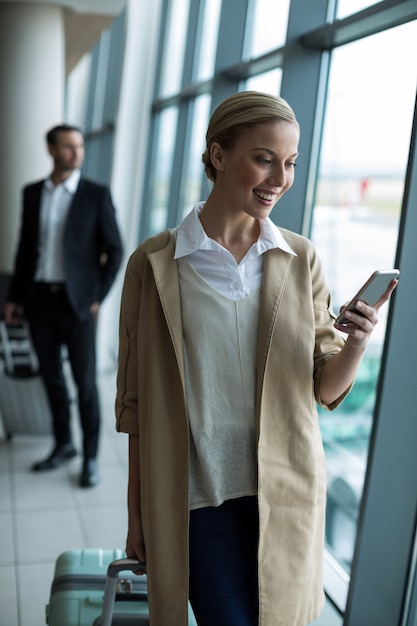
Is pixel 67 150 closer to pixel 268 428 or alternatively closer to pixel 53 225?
pixel 53 225

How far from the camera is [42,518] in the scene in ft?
11.5

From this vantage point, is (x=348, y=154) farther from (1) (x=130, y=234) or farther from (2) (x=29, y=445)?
(1) (x=130, y=234)

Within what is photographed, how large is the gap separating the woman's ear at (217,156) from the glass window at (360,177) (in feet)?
4.44

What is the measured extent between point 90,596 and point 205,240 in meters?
1.11

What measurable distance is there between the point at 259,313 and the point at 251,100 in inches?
17.3

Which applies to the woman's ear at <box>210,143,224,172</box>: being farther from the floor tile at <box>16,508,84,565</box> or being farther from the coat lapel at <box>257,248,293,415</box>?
the floor tile at <box>16,508,84,565</box>

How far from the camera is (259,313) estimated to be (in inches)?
58.9

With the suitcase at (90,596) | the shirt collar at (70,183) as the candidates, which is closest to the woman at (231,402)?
the suitcase at (90,596)

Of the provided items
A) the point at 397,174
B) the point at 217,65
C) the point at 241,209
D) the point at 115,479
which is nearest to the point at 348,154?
the point at 397,174

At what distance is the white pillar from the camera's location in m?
8.19

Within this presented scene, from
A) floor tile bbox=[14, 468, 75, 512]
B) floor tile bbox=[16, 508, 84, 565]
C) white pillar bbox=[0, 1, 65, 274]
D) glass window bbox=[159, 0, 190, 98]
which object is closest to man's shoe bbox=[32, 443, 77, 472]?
floor tile bbox=[14, 468, 75, 512]

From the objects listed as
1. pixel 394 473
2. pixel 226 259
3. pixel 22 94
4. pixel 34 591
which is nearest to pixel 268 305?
pixel 226 259

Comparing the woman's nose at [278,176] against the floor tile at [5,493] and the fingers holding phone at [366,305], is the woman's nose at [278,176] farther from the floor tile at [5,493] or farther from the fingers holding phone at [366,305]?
the floor tile at [5,493]

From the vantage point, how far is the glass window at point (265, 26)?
12.3 feet
